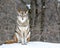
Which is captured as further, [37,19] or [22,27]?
[37,19]

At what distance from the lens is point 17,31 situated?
9.91 ft

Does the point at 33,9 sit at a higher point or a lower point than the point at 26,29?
higher

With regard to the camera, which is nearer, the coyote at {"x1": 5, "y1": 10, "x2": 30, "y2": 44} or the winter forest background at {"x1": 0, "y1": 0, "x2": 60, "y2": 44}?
the coyote at {"x1": 5, "y1": 10, "x2": 30, "y2": 44}

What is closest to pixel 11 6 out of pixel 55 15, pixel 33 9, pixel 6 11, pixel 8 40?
pixel 6 11

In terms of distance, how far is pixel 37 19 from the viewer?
3.32m

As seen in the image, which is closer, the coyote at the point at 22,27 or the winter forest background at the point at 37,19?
the coyote at the point at 22,27

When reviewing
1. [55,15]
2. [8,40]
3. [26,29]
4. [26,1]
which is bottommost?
[8,40]

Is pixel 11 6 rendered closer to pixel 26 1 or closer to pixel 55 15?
pixel 26 1

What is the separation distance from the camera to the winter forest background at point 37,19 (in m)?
3.26

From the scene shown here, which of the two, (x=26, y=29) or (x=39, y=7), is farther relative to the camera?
(x=39, y=7)

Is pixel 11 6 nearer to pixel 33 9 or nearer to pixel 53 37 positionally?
pixel 33 9

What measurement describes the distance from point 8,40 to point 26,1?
2.55 feet

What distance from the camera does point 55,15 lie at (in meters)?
3.29

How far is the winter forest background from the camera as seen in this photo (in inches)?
128
